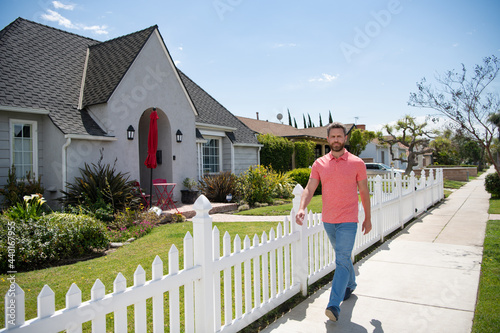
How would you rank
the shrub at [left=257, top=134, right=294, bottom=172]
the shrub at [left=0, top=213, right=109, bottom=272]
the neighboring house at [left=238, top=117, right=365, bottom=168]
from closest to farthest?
the shrub at [left=0, top=213, right=109, bottom=272]
the shrub at [left=257, top=134, right=294, bottom=172]
the neighboring house at [left=238, top=117, right=365, bottom=168]

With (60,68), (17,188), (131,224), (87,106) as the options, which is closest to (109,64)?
(60,68)

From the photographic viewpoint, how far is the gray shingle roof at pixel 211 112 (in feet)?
50.8

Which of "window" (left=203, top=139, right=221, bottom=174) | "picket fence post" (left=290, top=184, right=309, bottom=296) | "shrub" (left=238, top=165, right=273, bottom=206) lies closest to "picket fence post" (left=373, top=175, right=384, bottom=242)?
"picket fence post" (left=290, top=184, right=309, bottom=296)

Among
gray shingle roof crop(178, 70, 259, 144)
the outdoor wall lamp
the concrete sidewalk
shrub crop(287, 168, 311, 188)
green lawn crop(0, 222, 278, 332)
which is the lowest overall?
the concrete sidewalk

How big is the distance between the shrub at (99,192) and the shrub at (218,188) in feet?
12.2

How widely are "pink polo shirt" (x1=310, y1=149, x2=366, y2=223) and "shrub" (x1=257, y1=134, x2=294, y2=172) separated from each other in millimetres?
15921

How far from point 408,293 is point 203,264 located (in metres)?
2.91

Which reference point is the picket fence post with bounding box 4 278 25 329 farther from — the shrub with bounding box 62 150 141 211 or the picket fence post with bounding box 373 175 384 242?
the shrub with bounding box 62 150 141 211

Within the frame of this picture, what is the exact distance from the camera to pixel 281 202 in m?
14.3

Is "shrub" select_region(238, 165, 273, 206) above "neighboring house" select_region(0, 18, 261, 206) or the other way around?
the other way around

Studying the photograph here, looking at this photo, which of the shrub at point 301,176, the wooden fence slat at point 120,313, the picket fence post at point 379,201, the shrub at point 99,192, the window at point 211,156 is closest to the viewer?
the wooden fence slat at point 120,313

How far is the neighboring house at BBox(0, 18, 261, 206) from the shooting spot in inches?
371

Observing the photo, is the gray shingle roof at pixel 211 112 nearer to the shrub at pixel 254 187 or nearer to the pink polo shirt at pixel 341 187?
the shrub at pixel 254 187

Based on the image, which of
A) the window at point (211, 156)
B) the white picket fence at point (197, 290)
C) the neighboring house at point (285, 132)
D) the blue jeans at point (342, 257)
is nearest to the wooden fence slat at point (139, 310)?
the white picket fence at point (197, 290)
